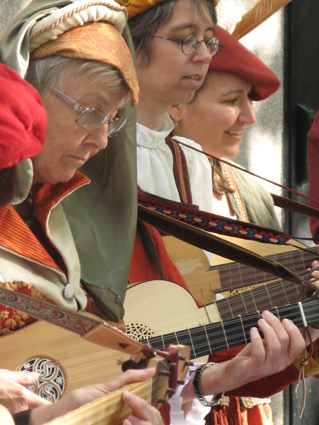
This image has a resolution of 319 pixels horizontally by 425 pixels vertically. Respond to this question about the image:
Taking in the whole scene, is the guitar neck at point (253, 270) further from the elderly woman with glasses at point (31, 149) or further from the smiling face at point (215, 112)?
the elderly woman with glasses at point (31, 149)

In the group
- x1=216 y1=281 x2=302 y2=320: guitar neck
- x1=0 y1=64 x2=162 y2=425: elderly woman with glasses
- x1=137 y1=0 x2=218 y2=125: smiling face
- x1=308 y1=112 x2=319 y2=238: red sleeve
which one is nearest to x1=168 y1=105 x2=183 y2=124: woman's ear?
x1=137 y1=0 x2=218 y2=125: smiling face

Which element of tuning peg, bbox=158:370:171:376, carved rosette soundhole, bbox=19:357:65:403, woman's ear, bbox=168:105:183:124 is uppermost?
tuning peg, bbox=158:370:171:376

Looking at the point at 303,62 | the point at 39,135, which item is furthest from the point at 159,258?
the point at 303,62

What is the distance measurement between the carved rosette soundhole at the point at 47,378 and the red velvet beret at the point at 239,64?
1133 millimetres

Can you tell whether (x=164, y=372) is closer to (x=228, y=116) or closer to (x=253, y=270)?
(x=253, y=270)

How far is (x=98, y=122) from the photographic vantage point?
111cm

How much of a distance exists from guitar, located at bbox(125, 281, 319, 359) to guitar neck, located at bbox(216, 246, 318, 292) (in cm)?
24

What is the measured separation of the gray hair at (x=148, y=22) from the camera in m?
1.51

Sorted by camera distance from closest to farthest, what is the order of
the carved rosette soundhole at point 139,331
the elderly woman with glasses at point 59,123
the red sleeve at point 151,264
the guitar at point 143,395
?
the guitar at point 143,395
the elderly woman with glasses at point 59,123
the carved rosette soundhole at point 139,331
the red sleeve at point 151,264

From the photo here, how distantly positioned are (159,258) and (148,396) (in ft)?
2.25

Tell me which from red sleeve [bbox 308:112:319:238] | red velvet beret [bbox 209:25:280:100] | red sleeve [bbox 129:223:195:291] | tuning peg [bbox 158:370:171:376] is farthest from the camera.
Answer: red sleeve [bbox 308:112:319:238]

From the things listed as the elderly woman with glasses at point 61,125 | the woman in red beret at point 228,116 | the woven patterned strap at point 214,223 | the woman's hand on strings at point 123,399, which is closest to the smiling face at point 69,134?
the elderly woman with glasses at point 61,125

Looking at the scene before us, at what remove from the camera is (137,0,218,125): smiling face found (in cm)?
151

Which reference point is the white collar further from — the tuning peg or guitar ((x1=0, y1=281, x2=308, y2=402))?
the tuning peg
